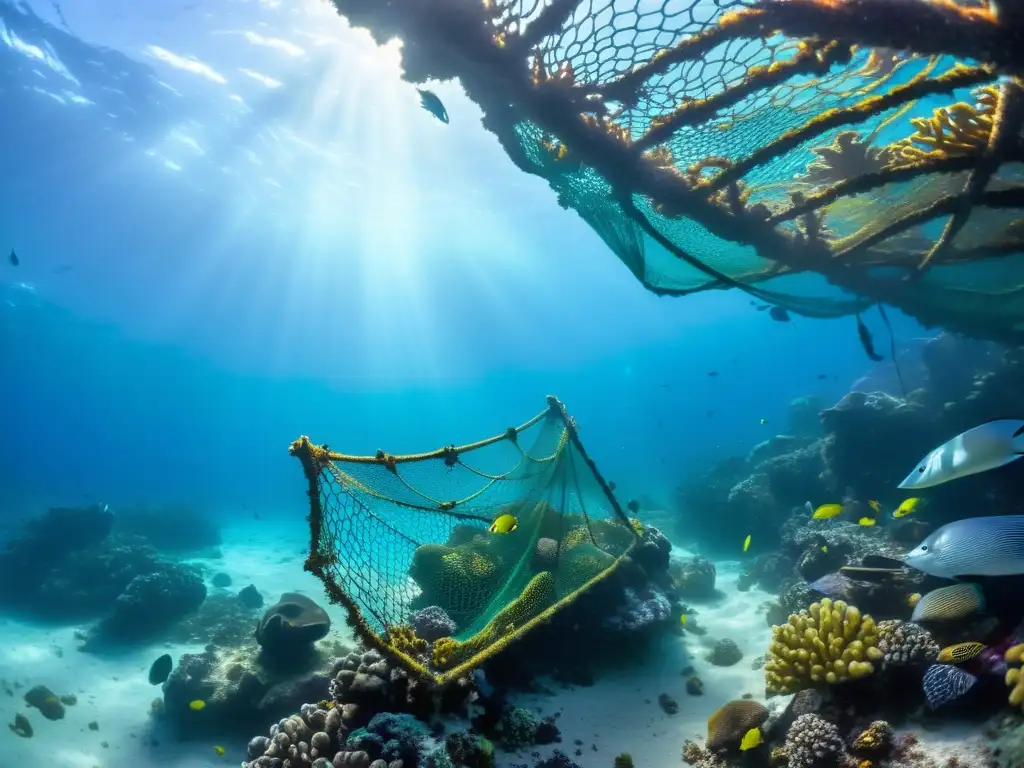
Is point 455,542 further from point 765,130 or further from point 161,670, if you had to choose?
point 765,130

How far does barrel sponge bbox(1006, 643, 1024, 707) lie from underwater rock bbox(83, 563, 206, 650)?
1717cm

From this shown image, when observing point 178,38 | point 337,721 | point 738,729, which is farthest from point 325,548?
point 178,38

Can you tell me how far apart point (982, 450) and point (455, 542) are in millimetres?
7789

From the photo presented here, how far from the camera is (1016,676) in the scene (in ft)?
11.4

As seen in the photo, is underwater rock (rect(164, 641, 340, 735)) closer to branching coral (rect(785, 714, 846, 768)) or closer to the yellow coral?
the yellow coral

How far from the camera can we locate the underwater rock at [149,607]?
1304cm

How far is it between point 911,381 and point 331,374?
103 metres

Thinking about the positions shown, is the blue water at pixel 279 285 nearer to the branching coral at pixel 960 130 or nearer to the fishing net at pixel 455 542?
the fishing net at pixel 455 542

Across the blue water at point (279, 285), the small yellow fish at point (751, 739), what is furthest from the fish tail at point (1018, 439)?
the blue water at point (279, 285)

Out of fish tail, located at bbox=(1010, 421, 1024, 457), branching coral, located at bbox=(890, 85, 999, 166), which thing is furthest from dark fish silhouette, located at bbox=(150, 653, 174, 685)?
branching coral, located at bbox=(890, 85, 999, 166)

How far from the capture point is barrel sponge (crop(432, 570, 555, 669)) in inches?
179

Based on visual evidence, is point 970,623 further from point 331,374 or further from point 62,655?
point 331,374

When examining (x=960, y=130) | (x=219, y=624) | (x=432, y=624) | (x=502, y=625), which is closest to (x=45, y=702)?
(x=219, y=624)

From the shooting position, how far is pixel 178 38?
2006 centimetres
